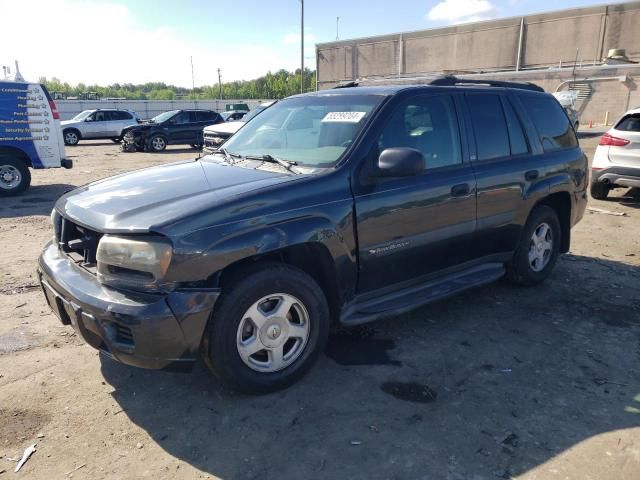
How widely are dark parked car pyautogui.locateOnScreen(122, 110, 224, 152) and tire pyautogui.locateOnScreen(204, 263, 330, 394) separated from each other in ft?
62.2

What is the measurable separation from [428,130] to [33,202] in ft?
29.2

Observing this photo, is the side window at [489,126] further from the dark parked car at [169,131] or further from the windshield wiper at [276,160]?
the dark parked car at [169,131]

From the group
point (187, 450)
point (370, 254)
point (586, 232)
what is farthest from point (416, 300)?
point (586, 232)

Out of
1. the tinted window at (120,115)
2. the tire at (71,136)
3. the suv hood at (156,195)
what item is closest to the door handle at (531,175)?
the suv hood at (156,195)

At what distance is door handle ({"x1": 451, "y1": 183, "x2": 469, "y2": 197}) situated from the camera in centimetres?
393

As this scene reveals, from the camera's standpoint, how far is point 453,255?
410 cm

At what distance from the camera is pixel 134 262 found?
2.73 metres

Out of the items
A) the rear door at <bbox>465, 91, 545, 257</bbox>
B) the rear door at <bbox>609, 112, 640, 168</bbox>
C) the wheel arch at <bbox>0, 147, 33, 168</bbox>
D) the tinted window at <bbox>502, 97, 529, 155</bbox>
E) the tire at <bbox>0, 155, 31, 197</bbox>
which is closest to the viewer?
the rear door at <bbox>465, 91, 545, 257</bbox>

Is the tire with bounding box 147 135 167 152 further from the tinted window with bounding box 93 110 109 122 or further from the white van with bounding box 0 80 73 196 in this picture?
the white van with bounding box 0 80 73 196

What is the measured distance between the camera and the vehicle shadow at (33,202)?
8.98 meters

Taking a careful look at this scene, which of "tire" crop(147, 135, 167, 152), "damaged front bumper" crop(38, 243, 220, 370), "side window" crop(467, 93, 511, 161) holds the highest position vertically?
"side window" crop(467, 93, 511, 161)

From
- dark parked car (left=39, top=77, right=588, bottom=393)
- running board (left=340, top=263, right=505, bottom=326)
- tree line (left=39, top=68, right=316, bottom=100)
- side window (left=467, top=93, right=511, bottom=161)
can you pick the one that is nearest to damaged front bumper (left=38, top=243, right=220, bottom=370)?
dark parked car (left=39, top=77, right=588, bottom=393)

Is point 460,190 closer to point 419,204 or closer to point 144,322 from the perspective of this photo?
point 419,204

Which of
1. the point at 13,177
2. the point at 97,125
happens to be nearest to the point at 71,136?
the point at 97,125
